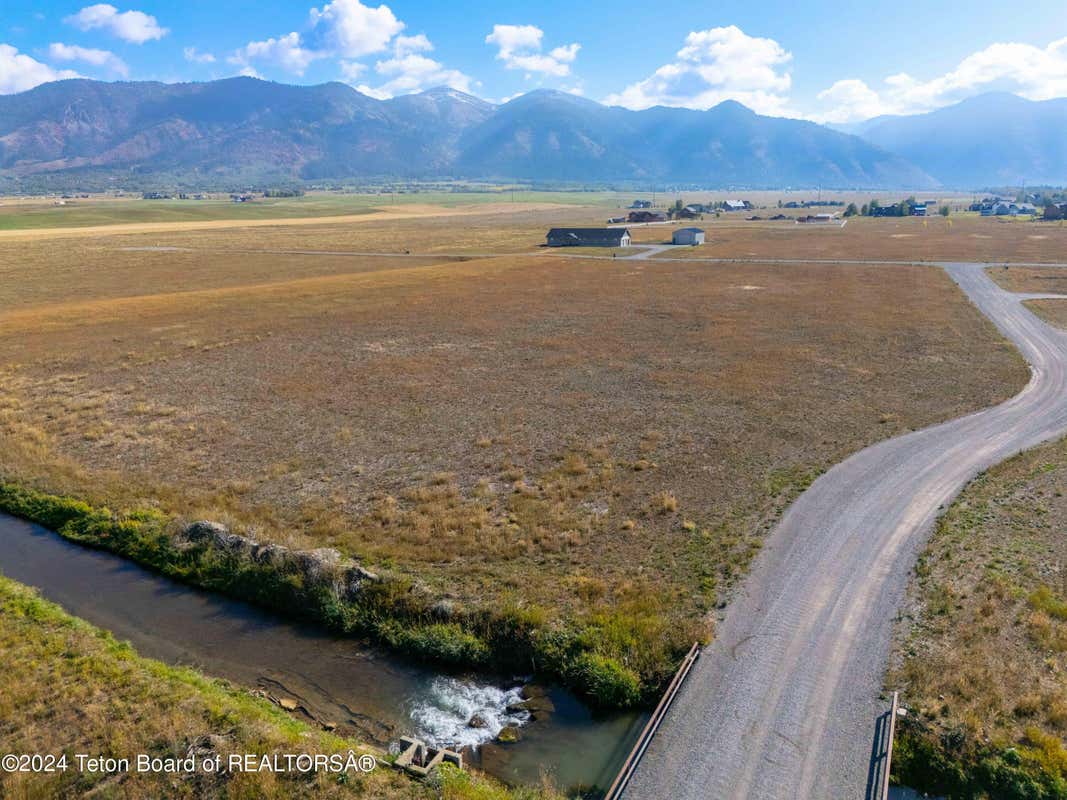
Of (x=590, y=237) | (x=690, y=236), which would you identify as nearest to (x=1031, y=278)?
(x=690, y=236)

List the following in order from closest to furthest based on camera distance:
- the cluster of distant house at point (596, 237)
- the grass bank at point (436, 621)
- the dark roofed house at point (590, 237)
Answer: the grass bank at point (436, 621)
the dark roofed house at point (590, 237)
the cluster of distant house at point (596, 237)

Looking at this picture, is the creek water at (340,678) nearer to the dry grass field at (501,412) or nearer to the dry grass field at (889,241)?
the dry grass field at (501,412)

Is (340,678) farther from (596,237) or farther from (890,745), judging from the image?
(596,237)

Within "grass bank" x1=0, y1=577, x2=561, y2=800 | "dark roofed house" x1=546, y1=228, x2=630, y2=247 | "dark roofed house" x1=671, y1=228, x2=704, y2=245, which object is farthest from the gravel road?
"dark roofed house" x1=671, y1=228, x2=704, y2=245

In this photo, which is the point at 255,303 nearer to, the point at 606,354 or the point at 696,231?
the point at 606,354

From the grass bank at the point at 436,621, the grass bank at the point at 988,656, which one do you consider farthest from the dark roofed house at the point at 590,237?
the grass bank at the point at 436,621

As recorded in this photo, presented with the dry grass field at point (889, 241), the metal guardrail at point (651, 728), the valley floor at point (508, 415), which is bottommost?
the metal guardrail at point (651, 728)

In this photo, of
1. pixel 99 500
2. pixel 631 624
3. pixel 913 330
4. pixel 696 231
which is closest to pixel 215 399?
pixel 99 500
